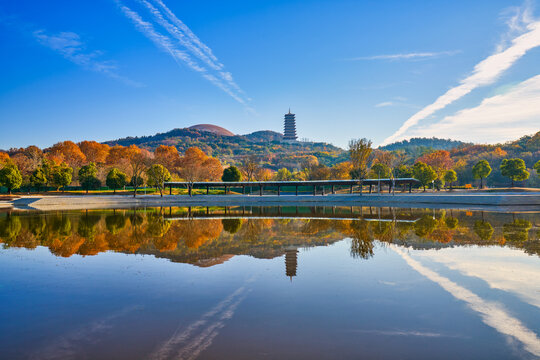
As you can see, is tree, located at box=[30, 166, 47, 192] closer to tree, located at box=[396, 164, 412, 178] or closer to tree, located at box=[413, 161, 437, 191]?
tree, located at box=[396, 164, 412, 178]

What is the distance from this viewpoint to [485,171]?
66312mm

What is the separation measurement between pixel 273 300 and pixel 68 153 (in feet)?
321

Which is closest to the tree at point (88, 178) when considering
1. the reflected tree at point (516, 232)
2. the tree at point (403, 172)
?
the tree at point (403, 172)

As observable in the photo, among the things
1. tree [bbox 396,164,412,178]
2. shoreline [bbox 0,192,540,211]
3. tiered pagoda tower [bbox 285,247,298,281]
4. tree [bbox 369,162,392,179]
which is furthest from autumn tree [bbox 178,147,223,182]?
tiered pagoda tower [bbox 285,247,298,281]

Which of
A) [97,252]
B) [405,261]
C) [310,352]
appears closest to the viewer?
[310,352]

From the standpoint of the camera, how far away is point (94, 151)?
318ft

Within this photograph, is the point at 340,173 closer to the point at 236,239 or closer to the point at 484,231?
the point at 484,231

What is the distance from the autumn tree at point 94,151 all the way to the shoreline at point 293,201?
4566cm

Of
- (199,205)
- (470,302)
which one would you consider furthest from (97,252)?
(199,205)

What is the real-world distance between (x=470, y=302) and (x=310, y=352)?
4789mm

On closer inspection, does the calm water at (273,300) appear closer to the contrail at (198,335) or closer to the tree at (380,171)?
the contrail at (198,335)

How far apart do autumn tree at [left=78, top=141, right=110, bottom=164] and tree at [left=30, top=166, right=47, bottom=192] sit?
28.3 m

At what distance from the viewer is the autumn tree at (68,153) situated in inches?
3318

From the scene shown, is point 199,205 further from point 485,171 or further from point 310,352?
point 485,171
